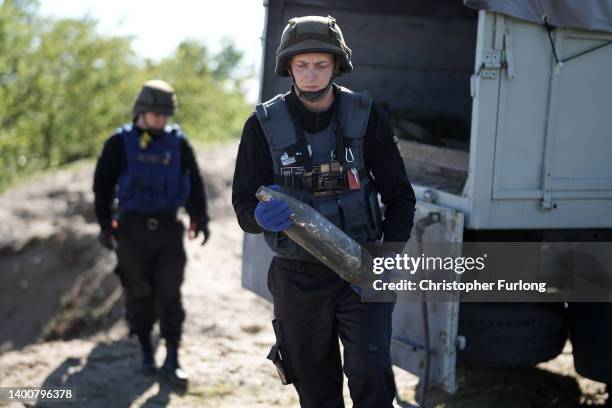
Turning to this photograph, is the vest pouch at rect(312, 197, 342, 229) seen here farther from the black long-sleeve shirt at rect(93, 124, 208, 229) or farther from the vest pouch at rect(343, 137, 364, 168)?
the black long-sleeve shirt at rect(93, 124, 208, 229)

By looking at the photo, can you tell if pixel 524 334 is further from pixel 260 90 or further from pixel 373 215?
pixel 260 90

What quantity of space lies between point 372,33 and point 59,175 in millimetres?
7962

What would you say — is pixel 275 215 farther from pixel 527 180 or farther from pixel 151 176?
pixel 151 176

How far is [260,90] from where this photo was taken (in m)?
5.28

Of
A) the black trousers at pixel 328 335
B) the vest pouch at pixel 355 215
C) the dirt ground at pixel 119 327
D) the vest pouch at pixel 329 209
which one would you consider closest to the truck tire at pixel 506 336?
the dirt ground at pixel 119 327

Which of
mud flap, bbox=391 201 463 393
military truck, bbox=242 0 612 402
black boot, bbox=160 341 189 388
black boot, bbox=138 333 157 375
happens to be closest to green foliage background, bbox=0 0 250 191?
black boot, bbox=138 333 157 375

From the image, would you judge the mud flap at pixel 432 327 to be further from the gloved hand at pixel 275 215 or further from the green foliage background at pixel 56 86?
the green foliage background at pixel 56 86

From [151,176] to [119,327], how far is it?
287 centimetres

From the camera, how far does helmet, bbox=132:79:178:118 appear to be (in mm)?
5531

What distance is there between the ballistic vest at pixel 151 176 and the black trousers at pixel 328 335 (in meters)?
2.10

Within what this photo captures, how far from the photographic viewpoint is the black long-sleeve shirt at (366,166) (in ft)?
11.6

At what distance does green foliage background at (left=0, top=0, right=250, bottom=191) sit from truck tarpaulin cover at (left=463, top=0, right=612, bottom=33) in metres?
19.7

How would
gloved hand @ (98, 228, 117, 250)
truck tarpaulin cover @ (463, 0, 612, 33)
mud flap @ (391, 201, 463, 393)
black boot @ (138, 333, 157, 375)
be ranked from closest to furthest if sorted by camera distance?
truck tarpaulin cover @ (463, 0, 612, 33), mud flap @ (391, 201, 463, 393), gloved hand @ (98, 228, 117, 250), black boot @ (138, 333, 157, 375)

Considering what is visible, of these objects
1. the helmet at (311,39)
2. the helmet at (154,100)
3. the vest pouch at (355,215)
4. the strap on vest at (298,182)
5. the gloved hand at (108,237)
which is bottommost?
the gloved hand at (108,237)
